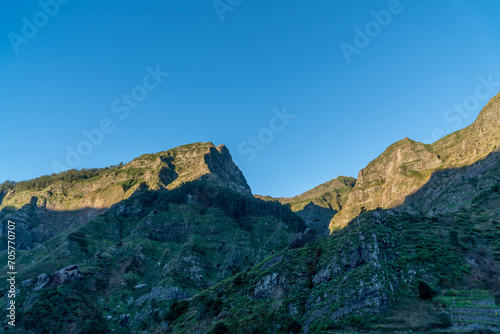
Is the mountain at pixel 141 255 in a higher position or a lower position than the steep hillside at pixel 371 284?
higher

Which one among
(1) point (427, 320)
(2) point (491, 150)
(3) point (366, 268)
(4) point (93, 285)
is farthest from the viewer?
(2) point (491, 150)

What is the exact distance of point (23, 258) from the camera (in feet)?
465

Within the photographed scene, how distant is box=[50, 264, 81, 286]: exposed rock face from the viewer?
10325 centimetres

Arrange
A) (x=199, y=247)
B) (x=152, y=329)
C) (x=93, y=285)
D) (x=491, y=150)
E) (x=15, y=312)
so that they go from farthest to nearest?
(x=491, y=150) < (x=199, y=247) < (x=93, y=285) < (x=15, y=312) < (x=152, y=329)

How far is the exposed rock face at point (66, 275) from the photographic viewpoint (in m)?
103

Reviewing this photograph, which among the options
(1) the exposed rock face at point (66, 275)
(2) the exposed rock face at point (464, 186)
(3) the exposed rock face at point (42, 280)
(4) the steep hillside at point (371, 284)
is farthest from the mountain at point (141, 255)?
(2) the exposed rock face at point (464, 186)

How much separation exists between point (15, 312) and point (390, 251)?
346ft

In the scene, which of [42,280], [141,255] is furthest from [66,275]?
[141,255]

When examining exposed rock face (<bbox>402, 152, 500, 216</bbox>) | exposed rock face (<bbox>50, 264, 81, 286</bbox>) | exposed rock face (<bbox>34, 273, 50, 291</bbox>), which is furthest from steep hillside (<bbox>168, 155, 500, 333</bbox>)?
exposed rock face (<bbox>402, 152, 500, 216</bbox>)

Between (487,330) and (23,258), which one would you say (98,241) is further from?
(487,330)

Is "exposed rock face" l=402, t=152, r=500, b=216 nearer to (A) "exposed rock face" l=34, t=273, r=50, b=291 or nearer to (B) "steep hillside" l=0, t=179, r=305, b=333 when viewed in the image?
(B) "steep hillside" l=0, t=179, r=305, b=333

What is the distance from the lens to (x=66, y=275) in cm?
10488

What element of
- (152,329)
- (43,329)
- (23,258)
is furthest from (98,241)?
(152,329)

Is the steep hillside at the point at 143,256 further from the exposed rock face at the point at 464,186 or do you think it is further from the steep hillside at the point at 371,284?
the exposed rock face at the point at 464,186
